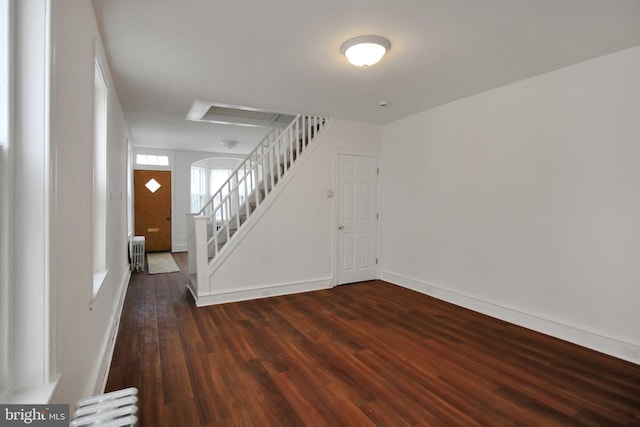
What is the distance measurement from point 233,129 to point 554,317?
5.63 metres

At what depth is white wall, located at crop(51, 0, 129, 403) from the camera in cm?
127

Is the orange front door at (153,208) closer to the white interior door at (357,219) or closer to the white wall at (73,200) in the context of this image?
the white interior door at (357,219)

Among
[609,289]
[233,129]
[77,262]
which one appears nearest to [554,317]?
[609,289]

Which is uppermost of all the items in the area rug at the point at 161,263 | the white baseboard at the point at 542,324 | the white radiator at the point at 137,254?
the white radiator at the point at 137,254

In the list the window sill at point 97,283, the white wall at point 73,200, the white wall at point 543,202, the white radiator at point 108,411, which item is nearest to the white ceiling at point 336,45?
the white wall at point 543,202

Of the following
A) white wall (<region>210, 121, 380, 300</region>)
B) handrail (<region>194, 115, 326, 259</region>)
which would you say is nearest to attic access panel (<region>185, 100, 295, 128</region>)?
handrail (<region>194, 115, 326, 259</region>)

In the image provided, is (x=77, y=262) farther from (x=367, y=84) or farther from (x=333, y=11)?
(x=367, y=84)

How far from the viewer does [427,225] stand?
453cm

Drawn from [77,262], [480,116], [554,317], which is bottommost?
[554,317]

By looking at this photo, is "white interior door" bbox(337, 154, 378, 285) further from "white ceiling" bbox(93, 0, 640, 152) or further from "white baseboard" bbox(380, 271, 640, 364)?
"white ceiling" bbox(93, 0, 640, 152)

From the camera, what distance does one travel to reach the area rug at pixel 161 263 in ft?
20.1

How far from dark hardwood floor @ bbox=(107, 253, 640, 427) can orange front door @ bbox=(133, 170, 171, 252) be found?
15.4 feet

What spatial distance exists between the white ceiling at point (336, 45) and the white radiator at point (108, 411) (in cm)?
227

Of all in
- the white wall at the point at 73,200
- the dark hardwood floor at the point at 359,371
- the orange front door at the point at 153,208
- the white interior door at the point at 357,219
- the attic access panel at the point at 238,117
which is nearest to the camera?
the white wall at the point at 73,200
